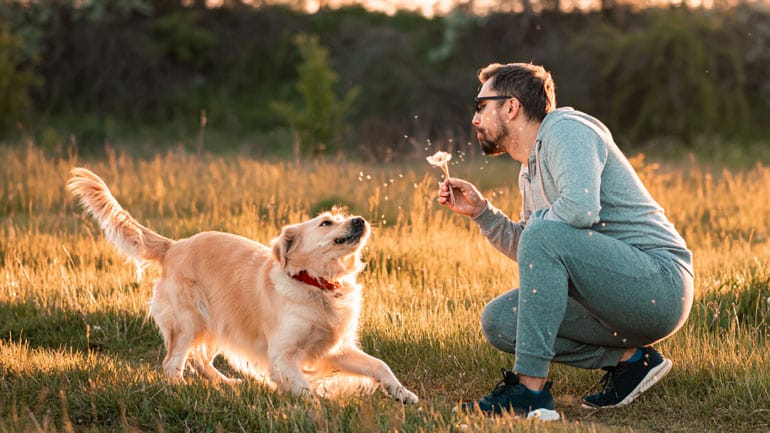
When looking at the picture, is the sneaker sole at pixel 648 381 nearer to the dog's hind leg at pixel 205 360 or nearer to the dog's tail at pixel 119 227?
the dog's hind leg at pixel 205 360

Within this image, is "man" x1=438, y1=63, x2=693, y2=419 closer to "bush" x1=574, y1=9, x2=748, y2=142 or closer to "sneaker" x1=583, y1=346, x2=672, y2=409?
"sneaker" x1=583, y1=346, x2=672, y2=409

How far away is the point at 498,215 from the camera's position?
4.01 meters

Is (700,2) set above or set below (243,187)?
above

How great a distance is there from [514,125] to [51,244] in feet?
13.4

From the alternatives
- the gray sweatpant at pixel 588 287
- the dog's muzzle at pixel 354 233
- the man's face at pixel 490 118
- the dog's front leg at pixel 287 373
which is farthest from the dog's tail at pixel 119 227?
the gray sweatpant at pixel 588 287

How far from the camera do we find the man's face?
3.73 metres

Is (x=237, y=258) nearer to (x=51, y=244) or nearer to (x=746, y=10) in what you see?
(x=51, y=244)

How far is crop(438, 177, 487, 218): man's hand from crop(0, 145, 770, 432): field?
2.73 feet

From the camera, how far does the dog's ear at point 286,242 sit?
4.12 metres

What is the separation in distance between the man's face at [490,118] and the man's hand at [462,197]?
0.22 meters

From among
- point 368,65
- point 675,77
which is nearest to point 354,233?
point 675,77

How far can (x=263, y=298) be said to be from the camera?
4.28m

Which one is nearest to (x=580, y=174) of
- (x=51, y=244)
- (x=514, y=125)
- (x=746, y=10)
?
(x=514, y=125)

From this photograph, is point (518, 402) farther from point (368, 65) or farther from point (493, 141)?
point (368, 65)
